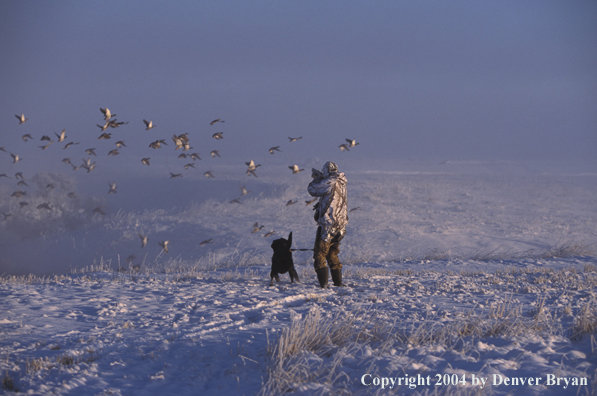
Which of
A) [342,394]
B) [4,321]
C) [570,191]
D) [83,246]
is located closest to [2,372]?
[4,321]

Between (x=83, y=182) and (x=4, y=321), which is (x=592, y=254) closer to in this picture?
(x=4, y=321)

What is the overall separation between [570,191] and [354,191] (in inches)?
815

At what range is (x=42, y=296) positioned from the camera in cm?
652

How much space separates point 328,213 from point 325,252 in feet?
2.39

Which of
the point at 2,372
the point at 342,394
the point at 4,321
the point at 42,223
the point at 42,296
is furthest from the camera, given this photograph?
the point at 42,223

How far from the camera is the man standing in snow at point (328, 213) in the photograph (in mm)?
7094

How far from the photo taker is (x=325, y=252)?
23.7 feet

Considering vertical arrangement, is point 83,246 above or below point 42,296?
→ below

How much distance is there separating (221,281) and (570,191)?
38.6 meters

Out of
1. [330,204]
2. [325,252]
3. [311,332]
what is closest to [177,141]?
[330,204]

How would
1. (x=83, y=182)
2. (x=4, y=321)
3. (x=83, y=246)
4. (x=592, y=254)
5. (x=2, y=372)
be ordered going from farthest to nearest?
1. (x=83, y=182)
2. (x=83, y=246)
3. (x=592, y=254)
4. (x=4, y=321)
5. (x=2, y=372)

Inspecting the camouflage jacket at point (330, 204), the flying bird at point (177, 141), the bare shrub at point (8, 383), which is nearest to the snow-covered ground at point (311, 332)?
the bare shrub at point (8, 383)

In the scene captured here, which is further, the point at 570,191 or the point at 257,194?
the point at 570,191

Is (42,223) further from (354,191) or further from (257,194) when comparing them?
(354,191)
